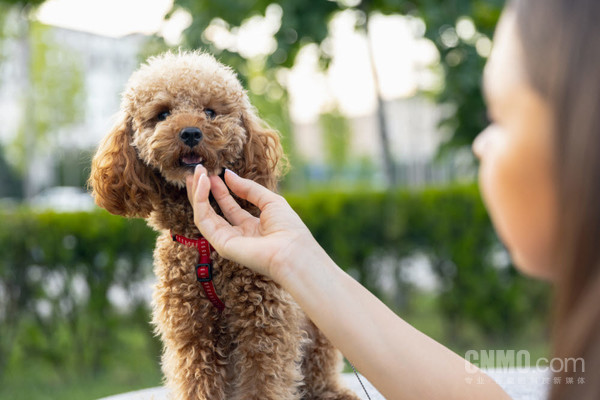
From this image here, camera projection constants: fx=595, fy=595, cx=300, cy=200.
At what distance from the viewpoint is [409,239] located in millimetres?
6074

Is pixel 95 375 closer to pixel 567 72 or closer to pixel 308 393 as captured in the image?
pixel 308 393

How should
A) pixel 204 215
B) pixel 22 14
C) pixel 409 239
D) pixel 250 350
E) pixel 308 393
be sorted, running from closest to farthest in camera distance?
1. pixel 204 215
2. pixel 250 350
3. pixel 308 393
4. pixel 409 239
5. pixel 22 14

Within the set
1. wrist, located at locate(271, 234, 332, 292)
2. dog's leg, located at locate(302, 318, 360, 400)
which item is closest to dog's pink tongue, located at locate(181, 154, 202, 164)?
wrist, located at locate(271, 234, 332, 292)

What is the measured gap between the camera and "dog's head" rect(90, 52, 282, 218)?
5.97 feet

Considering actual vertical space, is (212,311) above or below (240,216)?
below

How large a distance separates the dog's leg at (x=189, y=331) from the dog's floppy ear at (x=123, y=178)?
23 cm

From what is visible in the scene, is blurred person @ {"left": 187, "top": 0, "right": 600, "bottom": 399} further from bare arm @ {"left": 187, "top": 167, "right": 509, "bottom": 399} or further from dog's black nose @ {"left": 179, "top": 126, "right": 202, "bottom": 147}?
dog's black nose @ {"left": 179, "top": 126, "right": 202, "bottom": 147}

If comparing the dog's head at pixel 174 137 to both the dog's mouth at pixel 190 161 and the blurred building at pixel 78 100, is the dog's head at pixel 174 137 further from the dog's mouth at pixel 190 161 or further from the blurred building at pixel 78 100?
the blurred building at pixel 78 100

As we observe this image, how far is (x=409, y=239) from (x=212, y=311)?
14.8ft

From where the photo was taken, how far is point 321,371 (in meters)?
2.15

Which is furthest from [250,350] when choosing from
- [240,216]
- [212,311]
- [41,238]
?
[41,238]

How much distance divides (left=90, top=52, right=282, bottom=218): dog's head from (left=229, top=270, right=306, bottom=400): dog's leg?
1.32ft

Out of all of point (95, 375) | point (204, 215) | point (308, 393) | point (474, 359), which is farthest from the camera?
point (95, 375)

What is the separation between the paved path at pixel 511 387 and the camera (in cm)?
242
